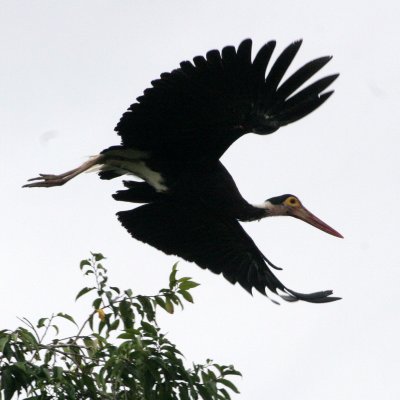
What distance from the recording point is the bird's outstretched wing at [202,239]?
9125 mm

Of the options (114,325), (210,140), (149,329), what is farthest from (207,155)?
(149,329)

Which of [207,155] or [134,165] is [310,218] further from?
[134,165]

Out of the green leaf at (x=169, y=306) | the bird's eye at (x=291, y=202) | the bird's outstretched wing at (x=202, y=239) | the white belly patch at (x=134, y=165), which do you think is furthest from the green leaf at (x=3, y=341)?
the bird's eye at (x=291, y=202)

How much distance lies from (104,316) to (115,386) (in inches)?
26.6

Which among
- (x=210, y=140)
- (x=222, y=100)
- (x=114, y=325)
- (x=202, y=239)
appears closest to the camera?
(x=114, y=325)

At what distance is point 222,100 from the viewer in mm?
7680

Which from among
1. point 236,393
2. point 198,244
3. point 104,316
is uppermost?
point 198,244

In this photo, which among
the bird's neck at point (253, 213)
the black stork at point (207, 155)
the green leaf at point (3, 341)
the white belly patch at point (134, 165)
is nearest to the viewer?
the green leaf at point (3, 341)

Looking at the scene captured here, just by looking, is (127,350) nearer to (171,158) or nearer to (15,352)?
(15,352)

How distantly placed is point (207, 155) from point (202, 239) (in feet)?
3.58

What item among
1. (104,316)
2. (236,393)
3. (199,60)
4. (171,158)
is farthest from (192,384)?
(171,158)

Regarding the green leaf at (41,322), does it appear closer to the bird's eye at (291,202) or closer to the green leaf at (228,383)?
the green leaf at (228,383)

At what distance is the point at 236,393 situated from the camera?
5.63 m

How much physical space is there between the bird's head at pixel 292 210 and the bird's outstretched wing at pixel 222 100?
129 cm
